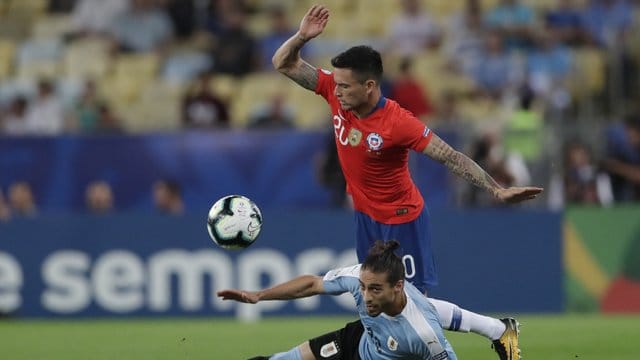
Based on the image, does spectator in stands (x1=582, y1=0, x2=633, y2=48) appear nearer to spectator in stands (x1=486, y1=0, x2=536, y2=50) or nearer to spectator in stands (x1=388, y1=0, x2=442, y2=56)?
spectator in stands (x1=486, y1=0, x2=536, y2=50)

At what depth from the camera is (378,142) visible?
995cm

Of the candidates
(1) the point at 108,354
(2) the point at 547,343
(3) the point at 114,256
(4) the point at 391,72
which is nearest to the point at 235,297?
(1) the point at 108,354

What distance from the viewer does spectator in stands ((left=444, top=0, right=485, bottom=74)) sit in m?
20.2

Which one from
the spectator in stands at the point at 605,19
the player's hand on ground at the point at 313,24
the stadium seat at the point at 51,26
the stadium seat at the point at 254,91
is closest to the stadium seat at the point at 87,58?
the stadium seat at the point at 51,26

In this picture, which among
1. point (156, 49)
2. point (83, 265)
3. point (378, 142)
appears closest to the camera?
point (378, 142)

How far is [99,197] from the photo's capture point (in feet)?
59.6

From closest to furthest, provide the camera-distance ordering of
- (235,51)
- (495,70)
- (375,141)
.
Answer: (375,141)
(495,70)
(235,51)

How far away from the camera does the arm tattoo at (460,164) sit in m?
9.55

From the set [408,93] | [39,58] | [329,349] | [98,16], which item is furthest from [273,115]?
[329,349]

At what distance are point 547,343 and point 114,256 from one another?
6136 millimetres

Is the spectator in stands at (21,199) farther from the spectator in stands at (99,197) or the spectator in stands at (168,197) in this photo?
the spectator in stands at (168,197)

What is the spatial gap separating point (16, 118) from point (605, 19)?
331 inches

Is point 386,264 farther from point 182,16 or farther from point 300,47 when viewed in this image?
point 182,16

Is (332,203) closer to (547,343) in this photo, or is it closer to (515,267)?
(515,267)
